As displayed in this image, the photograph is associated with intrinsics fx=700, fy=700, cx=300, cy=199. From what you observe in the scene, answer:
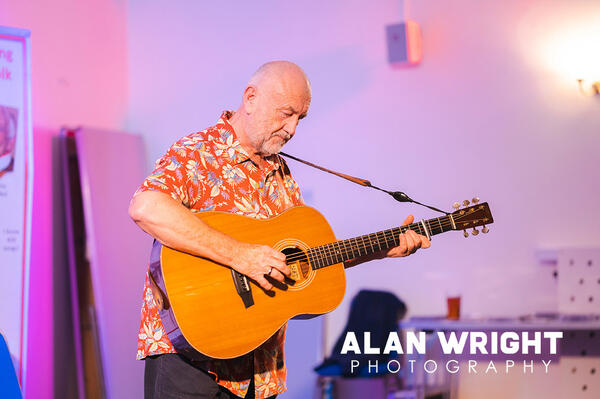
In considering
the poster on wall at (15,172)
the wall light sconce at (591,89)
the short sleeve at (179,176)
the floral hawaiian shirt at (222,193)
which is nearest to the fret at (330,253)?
the floral hawaiian shirt at (222,193)

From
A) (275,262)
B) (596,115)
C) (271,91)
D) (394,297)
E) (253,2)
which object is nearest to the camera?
(275,262)

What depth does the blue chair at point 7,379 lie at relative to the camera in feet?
7.94

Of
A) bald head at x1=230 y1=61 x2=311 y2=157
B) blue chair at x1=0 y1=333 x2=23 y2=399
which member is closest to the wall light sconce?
bald head at x1=230 y1=61 x2=311 y2=157

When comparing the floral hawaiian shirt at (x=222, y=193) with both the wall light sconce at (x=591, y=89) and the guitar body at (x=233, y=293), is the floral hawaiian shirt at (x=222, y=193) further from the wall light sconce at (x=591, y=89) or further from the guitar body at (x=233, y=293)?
the wall light sconce at (x=591, y=89)

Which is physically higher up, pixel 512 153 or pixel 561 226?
pixel 512 153

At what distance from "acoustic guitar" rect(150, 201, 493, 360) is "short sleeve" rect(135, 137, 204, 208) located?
9 centimetres

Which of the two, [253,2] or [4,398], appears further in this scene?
[253,2]

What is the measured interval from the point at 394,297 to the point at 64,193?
7.66 feet

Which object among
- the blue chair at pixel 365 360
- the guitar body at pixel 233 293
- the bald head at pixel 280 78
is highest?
the bald head at pixel 280 78

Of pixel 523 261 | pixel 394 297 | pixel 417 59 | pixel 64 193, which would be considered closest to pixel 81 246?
pixel 64 193

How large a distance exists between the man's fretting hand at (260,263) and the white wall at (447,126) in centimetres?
248

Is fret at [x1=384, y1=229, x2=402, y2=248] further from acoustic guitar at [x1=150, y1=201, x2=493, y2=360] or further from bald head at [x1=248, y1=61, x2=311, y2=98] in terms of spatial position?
bald head at [x1=248, y1=61, x2=311, y2=98]

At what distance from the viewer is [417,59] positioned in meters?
4.68

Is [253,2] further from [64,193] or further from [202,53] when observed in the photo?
[64,193]
